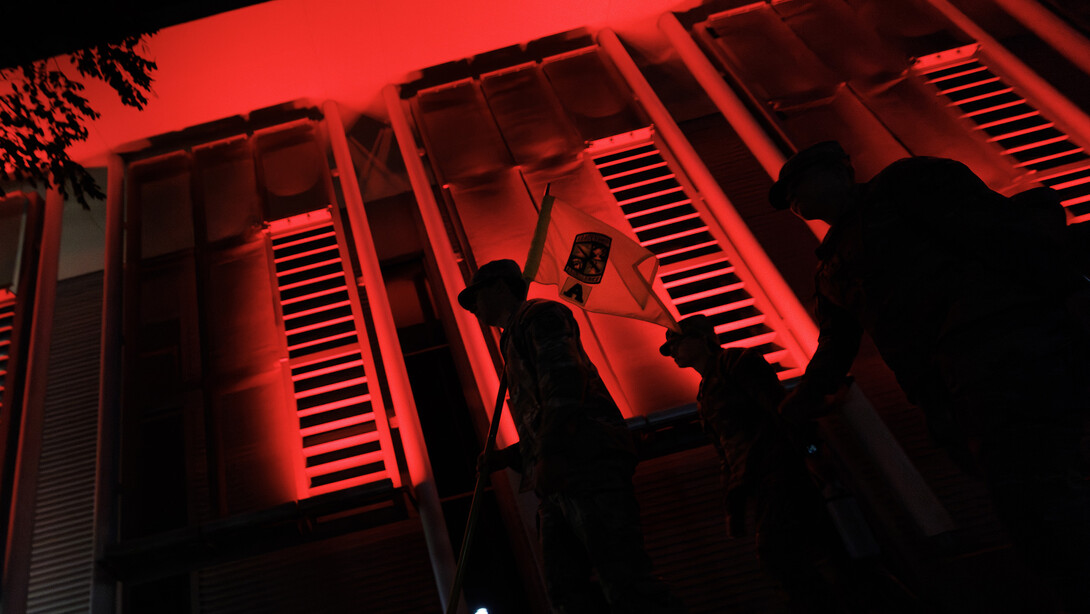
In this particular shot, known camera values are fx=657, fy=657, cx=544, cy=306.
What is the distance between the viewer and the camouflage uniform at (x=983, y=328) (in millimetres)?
1930

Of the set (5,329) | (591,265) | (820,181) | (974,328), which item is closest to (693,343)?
(591,265)

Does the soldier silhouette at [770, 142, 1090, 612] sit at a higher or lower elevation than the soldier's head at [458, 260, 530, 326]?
lower

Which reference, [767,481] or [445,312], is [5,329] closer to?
[445,312]

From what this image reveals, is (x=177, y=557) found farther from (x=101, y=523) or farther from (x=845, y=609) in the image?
(x=845, y=609)

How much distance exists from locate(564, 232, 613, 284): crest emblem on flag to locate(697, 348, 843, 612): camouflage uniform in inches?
34.4

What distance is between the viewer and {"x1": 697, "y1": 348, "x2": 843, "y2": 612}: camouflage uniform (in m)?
3.08

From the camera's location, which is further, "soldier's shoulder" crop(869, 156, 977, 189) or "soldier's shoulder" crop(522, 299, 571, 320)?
"soldier's shoulder" crop(522, 299, 571, 320)

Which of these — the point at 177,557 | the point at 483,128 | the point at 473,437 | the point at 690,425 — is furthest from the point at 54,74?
the point at 690,425

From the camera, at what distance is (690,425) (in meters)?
4.55

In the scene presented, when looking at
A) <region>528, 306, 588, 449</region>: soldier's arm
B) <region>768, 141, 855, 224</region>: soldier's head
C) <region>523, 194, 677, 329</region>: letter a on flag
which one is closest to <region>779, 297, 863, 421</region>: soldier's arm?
<region>768, 141, 855, 224</region>: soldier's head

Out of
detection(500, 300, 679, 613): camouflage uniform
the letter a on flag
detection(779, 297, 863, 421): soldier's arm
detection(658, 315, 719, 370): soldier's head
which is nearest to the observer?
detection(500, 300, 679, 613): camouflage uniform

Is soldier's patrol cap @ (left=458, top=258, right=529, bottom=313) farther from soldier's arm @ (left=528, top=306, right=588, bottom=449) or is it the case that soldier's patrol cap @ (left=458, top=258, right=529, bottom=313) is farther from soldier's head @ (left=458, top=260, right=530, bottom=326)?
soldier's arm @ (left=528, top=306, right=588, bottom=449)

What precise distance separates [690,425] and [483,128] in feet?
12.5

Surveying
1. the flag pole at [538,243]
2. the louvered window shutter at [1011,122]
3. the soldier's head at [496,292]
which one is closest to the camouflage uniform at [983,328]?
the soldier's head at [496,292]
